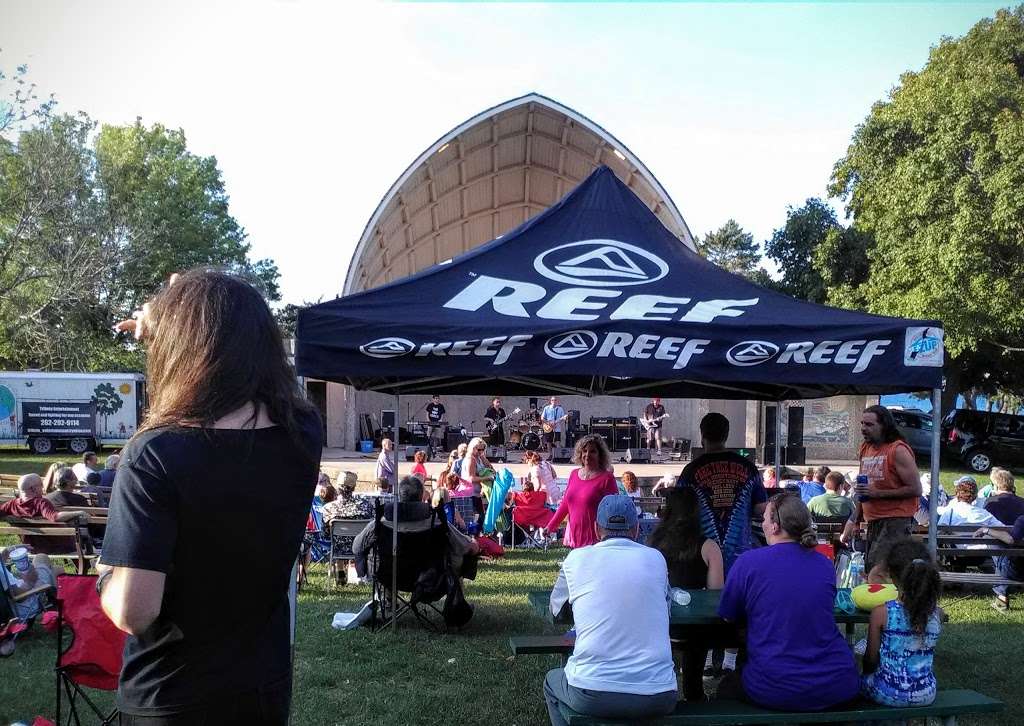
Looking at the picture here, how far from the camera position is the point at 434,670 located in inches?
229

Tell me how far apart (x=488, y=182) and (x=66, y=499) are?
2232cm

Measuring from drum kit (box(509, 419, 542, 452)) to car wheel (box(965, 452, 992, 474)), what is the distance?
42.7 feet

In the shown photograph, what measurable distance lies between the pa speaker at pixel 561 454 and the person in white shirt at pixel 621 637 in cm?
1878

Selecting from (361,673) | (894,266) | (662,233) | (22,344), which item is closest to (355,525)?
(361,673)

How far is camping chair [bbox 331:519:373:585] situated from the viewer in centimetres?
833

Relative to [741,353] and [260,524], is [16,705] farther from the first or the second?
[741,353]

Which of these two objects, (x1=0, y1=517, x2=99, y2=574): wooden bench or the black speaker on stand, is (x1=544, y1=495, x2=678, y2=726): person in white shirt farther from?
the black speaker on stand

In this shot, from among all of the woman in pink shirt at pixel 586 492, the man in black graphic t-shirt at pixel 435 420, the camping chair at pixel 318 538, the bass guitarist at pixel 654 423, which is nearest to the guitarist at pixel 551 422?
the bass guitarist at pixel 654 423

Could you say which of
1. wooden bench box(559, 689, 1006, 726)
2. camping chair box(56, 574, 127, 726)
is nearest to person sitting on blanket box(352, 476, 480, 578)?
camping chair box(56, 574, 127, 726)

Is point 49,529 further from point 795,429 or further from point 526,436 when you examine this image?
point 795,429

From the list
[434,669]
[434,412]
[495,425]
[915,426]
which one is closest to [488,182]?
[495,425]

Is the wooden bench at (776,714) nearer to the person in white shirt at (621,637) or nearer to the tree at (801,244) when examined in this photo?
the person in white shirt at (621,637)

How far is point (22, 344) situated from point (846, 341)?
33644 millimetres

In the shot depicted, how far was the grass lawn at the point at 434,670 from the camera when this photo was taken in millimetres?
4980
